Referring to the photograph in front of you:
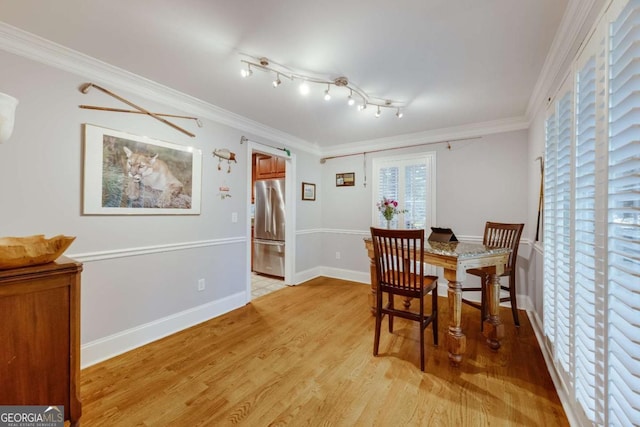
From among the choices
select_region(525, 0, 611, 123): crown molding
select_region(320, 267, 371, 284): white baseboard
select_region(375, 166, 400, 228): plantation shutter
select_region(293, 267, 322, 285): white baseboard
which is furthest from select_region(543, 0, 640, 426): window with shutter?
select_region(293, 267, 322, 285): white baseboard

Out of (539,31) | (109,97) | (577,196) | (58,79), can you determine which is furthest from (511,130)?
(58,79)

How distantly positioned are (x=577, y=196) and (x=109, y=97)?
3297mm

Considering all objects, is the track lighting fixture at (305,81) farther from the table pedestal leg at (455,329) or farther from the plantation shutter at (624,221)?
the table pedestal leg at (455,329)

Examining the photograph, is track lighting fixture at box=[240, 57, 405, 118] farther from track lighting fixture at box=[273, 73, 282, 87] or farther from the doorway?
the doorway

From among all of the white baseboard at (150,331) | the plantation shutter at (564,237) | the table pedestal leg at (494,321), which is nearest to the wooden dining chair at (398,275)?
the table pedestal leg at (494,321)

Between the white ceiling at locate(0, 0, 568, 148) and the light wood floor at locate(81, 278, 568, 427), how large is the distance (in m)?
2.34

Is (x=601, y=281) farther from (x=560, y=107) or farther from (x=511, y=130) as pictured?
(x=511, y=130)

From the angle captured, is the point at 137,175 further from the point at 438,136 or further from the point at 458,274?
the point at 438,136

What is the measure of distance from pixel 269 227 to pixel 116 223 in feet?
7.93

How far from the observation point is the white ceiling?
1.44 meters

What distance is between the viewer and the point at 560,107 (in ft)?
5.65

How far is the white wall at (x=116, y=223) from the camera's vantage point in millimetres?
1728

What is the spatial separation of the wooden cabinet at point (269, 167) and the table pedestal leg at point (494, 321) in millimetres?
3275

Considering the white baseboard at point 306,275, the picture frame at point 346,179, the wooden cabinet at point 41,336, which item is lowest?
the white baseboard at point 306,275
